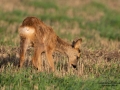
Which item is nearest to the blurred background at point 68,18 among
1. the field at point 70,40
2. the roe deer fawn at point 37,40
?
the field at point 70,40

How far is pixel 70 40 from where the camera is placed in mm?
15812

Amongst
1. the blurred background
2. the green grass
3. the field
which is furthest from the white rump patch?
the blurred background

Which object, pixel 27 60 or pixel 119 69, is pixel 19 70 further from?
pixel 119 69

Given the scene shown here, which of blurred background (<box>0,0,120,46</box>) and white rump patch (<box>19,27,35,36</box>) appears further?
blurred background (<box>0,0,120,46</box>)

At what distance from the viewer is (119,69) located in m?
11.0

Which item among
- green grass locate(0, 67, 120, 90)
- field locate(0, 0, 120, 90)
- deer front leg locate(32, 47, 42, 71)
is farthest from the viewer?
deer front leg locate(32, 47, 42, 71)

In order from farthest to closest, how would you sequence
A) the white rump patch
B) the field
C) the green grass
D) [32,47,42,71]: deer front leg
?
1. [32,47,42,71]: deer front leg
2. the white rump patch
3. the field
4. the green grass

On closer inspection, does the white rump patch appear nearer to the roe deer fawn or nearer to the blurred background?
the roe deer fawn

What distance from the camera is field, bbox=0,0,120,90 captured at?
30.3 feet

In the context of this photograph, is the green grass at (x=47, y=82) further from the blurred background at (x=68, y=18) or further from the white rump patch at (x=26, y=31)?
the blurred background at (x=68, y=18)

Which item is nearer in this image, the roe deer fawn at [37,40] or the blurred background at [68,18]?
the roe deer fawn at [37,40]

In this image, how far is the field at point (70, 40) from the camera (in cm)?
925

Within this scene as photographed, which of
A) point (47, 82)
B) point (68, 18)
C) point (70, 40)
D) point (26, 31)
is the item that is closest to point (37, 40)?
point (26, 31)

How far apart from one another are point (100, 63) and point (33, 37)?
6.67ft
